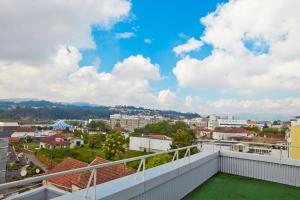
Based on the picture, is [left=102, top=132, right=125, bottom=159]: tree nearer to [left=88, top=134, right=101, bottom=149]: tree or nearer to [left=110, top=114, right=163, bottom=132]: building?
[left=88, top=134, right=101, bottom=149]: tree

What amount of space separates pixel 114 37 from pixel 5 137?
25.8m

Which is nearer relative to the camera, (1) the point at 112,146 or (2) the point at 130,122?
(1) the point at 112,146

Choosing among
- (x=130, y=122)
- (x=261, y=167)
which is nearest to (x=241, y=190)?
(x=261, y=167)

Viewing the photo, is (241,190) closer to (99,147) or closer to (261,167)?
(261,167)

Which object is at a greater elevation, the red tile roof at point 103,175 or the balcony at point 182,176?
the balcony at point 182,176

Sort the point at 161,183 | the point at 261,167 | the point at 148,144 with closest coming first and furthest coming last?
1. the point at 161,183
2. the point at 261,167
3. the point at 148,144

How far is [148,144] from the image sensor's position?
62.1 metres

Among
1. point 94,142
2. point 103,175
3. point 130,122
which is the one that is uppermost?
point 103,175

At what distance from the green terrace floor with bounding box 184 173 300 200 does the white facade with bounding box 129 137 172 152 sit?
49.7 metres

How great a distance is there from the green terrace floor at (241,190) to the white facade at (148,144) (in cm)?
4973

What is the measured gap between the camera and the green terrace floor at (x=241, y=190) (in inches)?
209

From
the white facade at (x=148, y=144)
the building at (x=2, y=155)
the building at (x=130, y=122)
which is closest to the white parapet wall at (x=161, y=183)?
the building at (x=2, y=155)

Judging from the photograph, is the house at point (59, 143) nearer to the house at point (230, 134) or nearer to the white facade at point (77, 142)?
the white facade at point (77, 142)

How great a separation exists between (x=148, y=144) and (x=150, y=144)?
746 mm
